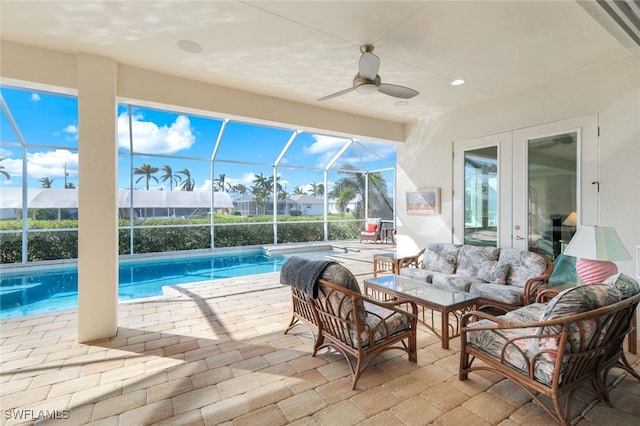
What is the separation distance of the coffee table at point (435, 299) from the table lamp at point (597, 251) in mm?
990

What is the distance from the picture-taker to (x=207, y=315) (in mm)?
3732

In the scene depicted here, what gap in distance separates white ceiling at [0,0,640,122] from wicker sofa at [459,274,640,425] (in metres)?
1.90

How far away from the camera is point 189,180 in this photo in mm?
9016

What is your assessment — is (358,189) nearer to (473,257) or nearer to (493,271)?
(473,257)

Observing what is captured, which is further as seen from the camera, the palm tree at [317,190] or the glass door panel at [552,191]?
the palm tree at [317,190]

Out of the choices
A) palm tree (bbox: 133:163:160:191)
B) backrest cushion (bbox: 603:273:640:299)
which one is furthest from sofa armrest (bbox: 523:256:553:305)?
palm tree (bbox: 133:163:160:191)

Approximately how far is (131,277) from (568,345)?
25.9 feet

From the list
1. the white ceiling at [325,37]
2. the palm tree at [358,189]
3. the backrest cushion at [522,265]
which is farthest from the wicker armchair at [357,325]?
the palm tree at [358,189]

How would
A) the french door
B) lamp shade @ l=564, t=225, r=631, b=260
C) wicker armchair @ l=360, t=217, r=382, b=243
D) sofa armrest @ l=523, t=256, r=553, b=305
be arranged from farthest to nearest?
wicker armchair @ l=360, t=217, r=382, b=243
the french door
sofa armrest @ l=523, t=256, r=553, b=305
lamp shade @ l=564, t=225, r=631, b=260

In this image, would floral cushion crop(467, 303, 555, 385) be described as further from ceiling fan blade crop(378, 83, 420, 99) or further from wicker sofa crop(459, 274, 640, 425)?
ceiling fan blade crop(378, 83, 420, 99)

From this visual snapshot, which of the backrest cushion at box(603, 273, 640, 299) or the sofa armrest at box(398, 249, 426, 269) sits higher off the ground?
the backrest cushion at box(603, 273, 640, 299)

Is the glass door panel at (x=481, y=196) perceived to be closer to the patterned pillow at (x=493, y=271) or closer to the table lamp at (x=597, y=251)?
the patterned pillow at (x=493, y=271)

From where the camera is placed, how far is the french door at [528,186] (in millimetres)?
3502

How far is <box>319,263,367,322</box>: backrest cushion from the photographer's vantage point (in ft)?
7.54
